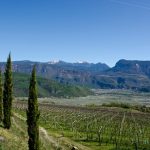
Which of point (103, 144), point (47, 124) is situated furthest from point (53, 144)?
point (47, 124)

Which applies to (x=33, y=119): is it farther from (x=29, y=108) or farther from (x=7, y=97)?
(x=7, y=97)

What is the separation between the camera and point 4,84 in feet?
246

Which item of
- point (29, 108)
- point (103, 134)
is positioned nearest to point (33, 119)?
point (29, 108)

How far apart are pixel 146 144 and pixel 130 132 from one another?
23297 mm

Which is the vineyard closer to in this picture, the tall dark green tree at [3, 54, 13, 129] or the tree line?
the tall dark green tree at [3, 54, 13, 129]

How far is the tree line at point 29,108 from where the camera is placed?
63.3 metres

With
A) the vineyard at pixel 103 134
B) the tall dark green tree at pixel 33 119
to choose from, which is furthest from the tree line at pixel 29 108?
the vineyard at pixel 103 134

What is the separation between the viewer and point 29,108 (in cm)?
6556

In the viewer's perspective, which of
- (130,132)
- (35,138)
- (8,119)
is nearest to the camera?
(35,138)

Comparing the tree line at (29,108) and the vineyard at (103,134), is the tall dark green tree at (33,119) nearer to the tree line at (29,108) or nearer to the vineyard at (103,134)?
the tree line at (29,108)

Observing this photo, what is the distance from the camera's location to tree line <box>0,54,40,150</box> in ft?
208

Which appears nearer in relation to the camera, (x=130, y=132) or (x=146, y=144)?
(x=146, y=144)

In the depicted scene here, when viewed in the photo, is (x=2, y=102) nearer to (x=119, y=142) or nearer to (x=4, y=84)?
(x=4, y=84)

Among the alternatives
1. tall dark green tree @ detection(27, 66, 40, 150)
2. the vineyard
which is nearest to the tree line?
tall dark green tree @ detection(27, 66, 40, 150)
